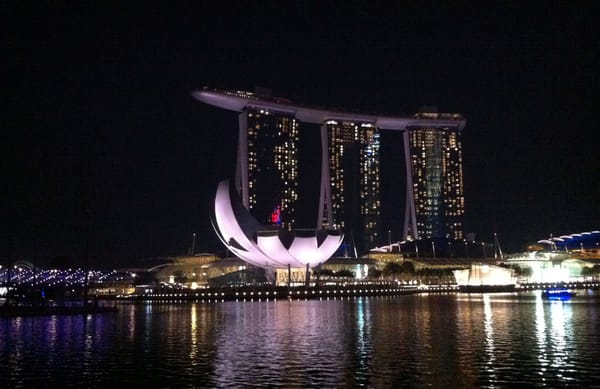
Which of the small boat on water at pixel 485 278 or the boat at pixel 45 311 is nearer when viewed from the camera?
the boat at pixel 45 311

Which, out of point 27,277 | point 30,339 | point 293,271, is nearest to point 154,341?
Result: point 30,339

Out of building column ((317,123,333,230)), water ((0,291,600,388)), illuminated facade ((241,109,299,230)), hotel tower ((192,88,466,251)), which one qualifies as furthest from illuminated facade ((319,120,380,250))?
water ((0,291,600,388))

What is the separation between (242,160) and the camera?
131 m

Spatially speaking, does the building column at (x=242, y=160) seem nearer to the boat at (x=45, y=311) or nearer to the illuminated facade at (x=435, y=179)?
the illuminated facade at (x=435, y=179)

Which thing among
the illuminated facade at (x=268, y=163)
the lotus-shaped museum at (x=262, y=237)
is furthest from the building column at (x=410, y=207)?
the lotus-shaped museum at (x=262, y=237)

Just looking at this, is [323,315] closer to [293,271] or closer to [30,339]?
[30,339]

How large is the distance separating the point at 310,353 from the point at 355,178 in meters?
132

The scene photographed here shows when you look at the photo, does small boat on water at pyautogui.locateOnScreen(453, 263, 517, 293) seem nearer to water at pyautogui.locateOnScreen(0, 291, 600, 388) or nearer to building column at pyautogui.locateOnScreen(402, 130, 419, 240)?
building column at pyautogui.locateOnScreen(402, 130, 419, 240)

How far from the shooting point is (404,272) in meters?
118

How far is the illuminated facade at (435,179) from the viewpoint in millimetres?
161375

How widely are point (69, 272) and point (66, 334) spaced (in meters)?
87.3

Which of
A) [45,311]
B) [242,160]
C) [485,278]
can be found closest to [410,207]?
[242,160]

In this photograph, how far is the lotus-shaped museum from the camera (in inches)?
3516

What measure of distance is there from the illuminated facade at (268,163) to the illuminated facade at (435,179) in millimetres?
33087
